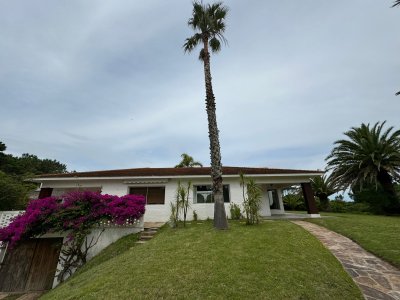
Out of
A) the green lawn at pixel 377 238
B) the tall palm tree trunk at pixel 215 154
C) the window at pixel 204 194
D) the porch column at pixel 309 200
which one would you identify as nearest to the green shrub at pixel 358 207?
the porch column at pixel 309 200

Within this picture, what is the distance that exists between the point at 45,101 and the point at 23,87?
224cm

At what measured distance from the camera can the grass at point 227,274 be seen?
14.3 ft

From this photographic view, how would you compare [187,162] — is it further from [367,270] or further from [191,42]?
[367,270]

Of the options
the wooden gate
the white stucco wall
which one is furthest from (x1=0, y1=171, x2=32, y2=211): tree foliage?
the wooden gate

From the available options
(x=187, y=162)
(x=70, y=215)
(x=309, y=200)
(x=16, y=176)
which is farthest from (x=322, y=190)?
(x=16, y=176)

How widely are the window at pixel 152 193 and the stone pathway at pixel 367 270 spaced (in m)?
10.7

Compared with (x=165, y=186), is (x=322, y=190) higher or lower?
higher

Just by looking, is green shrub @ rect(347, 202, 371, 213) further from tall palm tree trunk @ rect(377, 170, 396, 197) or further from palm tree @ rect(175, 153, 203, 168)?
palm tree @ rect(175, 153, 203, 168)

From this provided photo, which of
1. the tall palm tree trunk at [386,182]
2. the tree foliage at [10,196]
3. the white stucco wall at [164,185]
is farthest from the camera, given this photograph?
the tall palm tree trunk at [386,182]

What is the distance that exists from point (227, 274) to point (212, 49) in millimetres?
13193

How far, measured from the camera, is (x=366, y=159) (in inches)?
709

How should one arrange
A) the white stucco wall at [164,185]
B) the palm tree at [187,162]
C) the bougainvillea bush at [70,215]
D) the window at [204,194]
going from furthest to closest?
the palm tree at [187,162] < the window at [204,194] < the white stucco wall at [164,185] < the bougainvillea bush at [70,215]

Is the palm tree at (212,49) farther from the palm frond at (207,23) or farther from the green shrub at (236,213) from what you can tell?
the green shrub at (236,213)

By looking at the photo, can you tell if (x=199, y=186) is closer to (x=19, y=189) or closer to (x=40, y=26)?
(x=40, y=26)
